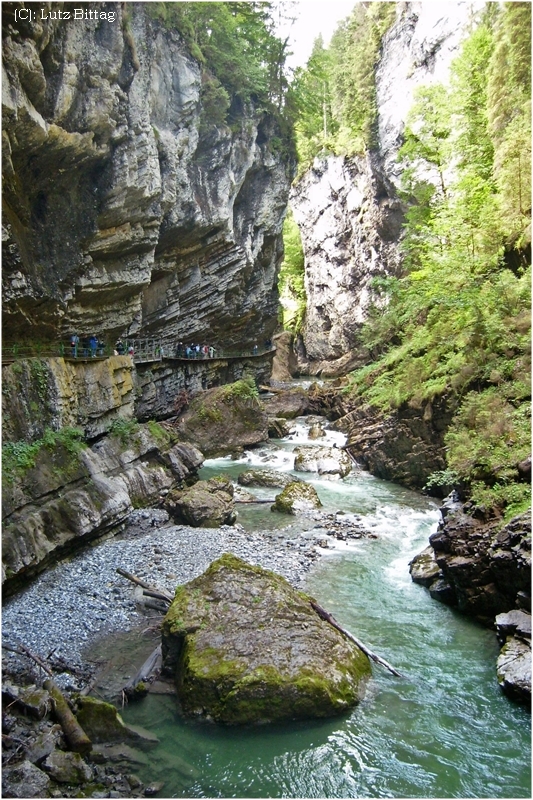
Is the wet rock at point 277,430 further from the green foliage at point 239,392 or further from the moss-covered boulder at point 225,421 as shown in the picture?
the green foliage at point 239,392

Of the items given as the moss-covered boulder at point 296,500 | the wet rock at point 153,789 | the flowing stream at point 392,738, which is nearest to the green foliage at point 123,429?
the moss-covered boulder at point 296,500

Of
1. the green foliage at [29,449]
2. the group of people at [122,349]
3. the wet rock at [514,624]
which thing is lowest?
the wet rock at [514,624]

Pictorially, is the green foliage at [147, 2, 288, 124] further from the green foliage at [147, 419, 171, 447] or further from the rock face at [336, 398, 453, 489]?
the rock face at [336, 398, 453, 489]

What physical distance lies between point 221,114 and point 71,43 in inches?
521

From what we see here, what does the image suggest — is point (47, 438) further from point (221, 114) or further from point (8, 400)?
point (221, 114)

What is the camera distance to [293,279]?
56594 millimetres

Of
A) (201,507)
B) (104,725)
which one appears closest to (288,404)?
(201,507)

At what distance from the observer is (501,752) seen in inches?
282

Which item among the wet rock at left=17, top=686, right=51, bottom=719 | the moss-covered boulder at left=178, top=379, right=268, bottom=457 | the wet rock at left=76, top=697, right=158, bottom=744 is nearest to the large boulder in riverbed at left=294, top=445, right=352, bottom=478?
the moss-covered boulder at left=178, top=379, right=268, bottom=457

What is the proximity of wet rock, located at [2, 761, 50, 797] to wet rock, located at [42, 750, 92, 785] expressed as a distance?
0.20 m

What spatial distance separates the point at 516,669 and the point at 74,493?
35.0ft

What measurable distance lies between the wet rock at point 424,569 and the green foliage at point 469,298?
6.57ft

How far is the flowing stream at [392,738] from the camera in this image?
6.69 m

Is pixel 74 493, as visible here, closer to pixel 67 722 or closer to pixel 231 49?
pixel 67 722
